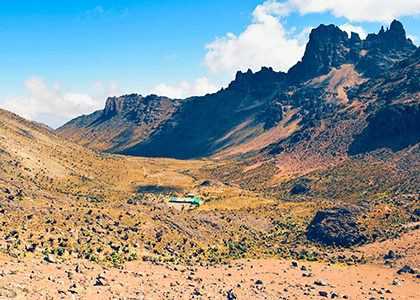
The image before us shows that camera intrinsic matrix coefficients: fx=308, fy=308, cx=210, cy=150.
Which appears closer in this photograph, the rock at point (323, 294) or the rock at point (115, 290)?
the rock at point (115, 290)

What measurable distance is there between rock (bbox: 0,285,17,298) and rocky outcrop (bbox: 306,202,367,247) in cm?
7006

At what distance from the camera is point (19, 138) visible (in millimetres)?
165125

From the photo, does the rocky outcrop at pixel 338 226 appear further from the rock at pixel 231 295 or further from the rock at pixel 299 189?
the rock at pixel 299 189

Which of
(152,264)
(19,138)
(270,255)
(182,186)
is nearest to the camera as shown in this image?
(152,264)

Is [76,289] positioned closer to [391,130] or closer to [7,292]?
[7,292]

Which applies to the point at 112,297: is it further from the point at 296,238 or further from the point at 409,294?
the point at 296,238

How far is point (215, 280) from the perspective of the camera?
47000 mm

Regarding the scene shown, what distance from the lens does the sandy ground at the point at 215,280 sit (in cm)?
3244

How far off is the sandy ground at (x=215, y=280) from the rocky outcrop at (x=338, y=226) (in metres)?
10.9

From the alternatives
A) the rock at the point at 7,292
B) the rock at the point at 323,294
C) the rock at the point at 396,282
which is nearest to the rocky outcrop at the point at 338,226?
the rock at the point at 396,282

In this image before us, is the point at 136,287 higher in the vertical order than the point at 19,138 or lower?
lower

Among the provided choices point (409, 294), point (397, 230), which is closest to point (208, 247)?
point (409, 294)

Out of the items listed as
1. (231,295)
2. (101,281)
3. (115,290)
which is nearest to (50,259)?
(101,281)

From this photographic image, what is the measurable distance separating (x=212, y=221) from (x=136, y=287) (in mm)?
50239
